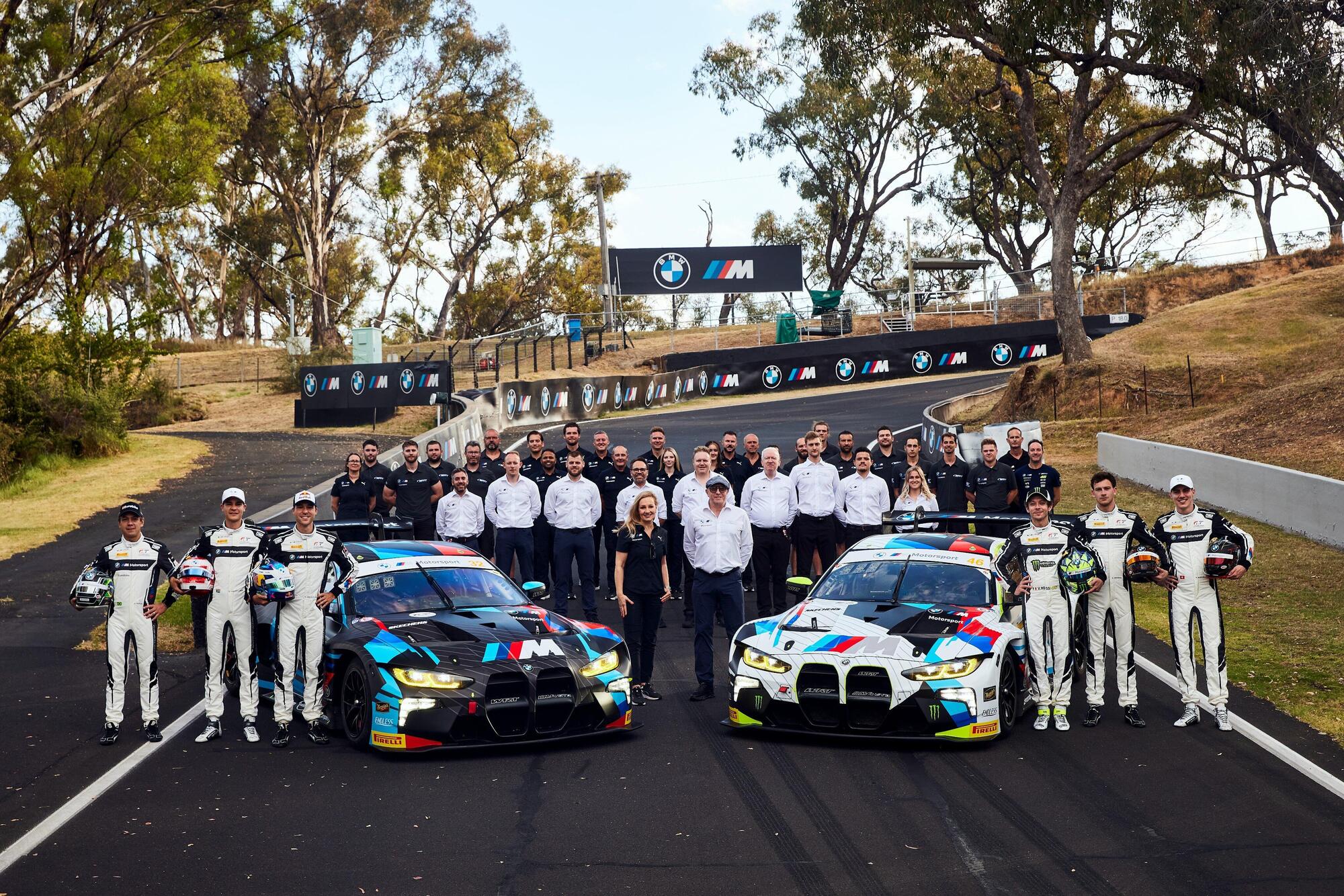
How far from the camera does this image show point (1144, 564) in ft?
32.0

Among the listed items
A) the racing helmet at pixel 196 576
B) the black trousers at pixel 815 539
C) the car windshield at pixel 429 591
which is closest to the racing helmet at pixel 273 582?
the racing helmet at pixel 196 576

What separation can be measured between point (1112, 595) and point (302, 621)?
19.4 ft

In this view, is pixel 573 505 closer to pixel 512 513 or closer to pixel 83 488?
pixel 512 513

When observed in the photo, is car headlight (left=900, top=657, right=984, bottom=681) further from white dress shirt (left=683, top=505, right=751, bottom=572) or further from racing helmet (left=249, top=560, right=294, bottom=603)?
racing helmet (left=249, top=560, right=294, bottom=603)

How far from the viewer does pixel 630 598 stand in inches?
425

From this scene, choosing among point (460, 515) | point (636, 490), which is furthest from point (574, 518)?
point (636, 490)

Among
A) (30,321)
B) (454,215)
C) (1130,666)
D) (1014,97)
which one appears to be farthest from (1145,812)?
(454,215)

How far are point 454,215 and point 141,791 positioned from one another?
66.2m

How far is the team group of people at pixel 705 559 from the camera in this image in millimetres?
9719

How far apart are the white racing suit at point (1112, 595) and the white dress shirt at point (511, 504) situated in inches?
243

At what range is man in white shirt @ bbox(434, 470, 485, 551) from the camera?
14.3 meters

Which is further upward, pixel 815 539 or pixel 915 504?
pixel 915 504

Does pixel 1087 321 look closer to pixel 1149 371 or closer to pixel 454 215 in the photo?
pixel 1149 371

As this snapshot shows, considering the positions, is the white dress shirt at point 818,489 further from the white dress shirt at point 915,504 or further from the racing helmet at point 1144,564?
the racing helmet at point 1144,564
